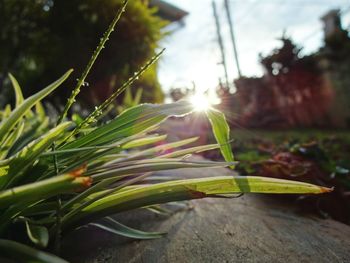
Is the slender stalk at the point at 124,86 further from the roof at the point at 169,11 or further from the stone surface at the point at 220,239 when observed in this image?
the roof at the point at 169,11

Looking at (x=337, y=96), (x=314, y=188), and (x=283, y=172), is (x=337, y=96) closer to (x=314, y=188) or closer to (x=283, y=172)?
(x=283, y=172)

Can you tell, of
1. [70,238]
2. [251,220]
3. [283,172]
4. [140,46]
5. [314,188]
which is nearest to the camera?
[314,188]

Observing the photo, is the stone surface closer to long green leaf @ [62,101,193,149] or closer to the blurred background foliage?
long green leaf @ [62,101,193,149]

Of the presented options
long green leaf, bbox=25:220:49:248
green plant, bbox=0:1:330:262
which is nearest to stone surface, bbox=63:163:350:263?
green plant, bbox=0:1:330:262

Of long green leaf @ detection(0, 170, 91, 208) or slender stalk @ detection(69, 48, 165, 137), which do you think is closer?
long green leaf @ detection(0, 170, 91, 208)

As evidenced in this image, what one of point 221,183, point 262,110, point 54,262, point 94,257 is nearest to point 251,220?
point 221,183

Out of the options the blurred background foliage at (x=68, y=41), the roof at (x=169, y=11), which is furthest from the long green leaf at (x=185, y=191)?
the roof at (x=169, y=11)
